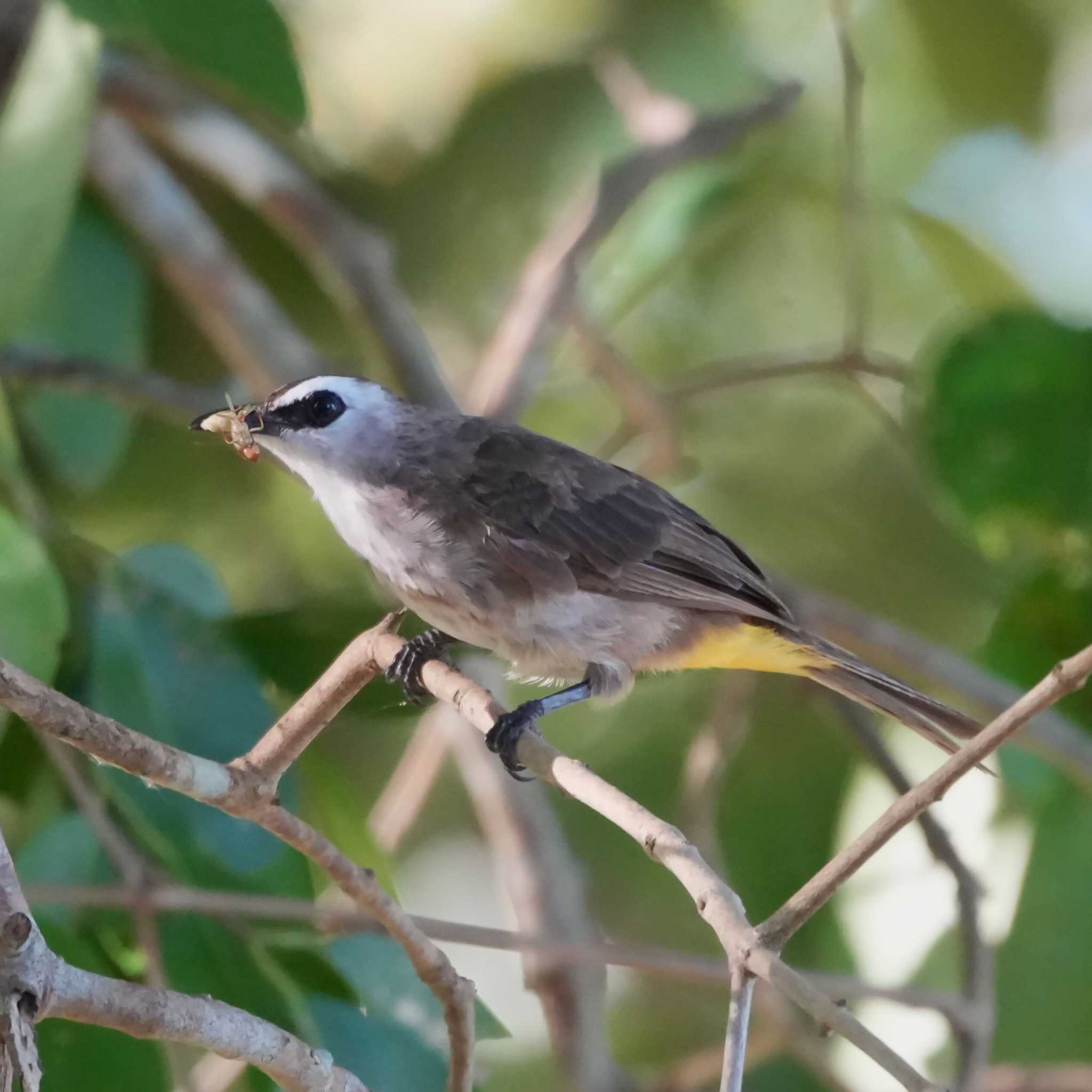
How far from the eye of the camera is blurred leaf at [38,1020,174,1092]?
141 centimetres

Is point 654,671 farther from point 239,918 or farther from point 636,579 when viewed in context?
point 239,918

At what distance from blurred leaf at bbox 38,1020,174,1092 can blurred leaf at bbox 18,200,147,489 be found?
3.97ft

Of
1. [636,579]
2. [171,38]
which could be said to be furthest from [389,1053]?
[171,38]

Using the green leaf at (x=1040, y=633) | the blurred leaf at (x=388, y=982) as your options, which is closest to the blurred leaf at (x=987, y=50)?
the green leaf at (x=1040, y=633)

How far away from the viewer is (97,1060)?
4.65 ft

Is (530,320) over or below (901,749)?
over

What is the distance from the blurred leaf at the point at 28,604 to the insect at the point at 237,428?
1.12ft

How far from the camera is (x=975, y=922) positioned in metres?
2.01

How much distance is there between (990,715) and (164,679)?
53.7 inches

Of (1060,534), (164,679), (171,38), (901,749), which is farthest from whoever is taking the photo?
(901,749)

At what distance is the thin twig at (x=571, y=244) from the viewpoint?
2566 mm

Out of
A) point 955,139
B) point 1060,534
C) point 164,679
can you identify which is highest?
point 955,139

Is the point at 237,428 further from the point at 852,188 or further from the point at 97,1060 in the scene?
the point at 852,188

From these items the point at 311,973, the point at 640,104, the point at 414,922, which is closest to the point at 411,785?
the point at 311,973
